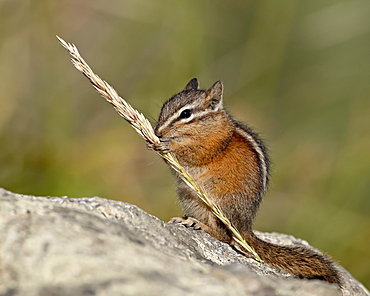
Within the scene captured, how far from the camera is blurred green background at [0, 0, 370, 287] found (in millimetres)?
5363

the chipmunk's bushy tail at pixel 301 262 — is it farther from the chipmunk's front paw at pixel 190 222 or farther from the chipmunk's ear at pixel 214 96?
the chipmunk's ear at pixel 214 96

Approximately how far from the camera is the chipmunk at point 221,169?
389 centimetres

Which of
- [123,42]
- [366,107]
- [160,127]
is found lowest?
[160,127]

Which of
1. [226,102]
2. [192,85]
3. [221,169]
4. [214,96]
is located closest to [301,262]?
[221,169]

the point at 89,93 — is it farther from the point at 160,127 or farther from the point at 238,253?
the point at 238,253

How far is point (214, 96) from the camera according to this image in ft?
16.0

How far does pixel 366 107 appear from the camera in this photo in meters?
6.09

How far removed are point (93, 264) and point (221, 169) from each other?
239cm

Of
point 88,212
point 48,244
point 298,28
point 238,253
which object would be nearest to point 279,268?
point 238,253

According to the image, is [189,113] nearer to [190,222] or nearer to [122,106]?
[190,222]

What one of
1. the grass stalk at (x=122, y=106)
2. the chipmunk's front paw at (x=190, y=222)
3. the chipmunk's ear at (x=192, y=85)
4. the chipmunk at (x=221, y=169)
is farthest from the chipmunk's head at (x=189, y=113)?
the grass stalk at (x=122, y=106)

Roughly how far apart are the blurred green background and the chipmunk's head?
43cm

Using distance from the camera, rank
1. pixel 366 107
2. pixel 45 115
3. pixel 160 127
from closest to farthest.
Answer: pixel 160 127 → pixel 45 115 → pixel 366 107

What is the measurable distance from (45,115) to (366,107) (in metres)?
3.16
